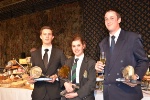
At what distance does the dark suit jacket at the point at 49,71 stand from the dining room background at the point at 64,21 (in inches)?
117

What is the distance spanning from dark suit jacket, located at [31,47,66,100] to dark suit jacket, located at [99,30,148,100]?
82cm

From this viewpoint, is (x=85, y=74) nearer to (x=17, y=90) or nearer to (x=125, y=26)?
(x=17, y=90)

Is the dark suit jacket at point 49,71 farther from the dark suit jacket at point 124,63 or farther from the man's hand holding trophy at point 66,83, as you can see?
the dark suit jacket at point 124,63

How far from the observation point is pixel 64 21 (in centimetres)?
805

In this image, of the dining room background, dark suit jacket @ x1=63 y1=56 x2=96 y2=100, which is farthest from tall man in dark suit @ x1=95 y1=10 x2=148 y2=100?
the dining room background

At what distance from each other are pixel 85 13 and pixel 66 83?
5.27m

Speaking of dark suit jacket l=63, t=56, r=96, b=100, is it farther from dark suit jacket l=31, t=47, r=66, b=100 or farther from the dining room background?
the dining room background

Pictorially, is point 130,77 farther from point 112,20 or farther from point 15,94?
point 15,94

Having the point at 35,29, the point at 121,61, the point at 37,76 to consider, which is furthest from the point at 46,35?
the point at 35,29

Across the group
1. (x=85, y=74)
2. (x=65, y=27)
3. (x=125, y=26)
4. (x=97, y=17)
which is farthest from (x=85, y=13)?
(x=85, y=74)

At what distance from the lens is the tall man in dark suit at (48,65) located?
108 inches

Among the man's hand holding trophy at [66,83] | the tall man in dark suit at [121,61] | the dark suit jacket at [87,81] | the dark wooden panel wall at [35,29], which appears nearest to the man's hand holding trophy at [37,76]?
the man's hand holding trophy at [66,83]

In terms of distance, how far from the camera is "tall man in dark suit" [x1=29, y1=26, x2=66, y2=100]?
2.74 metres

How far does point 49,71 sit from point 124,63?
3.51ft
